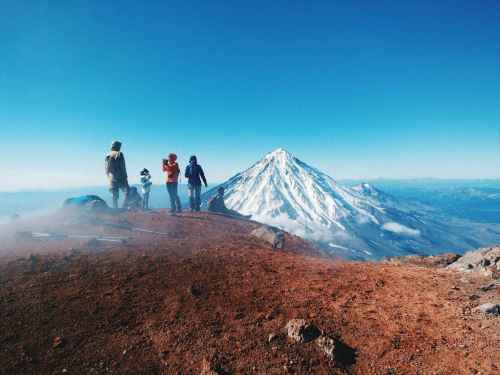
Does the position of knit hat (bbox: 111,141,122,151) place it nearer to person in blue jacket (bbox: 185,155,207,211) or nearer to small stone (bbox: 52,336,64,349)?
person in blue jacket (bbox: 185,155,207,211)

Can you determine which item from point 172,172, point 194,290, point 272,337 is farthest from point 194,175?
point 272,337

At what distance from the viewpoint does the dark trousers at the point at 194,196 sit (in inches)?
700

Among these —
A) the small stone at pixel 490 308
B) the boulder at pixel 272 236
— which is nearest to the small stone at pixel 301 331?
the small stone at pixel 490 308

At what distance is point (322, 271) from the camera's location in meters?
8.30

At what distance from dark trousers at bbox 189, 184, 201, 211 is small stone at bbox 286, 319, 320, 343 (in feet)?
44.5

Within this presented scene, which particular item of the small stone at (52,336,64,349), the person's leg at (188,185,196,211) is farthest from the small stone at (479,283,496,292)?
the person's leg at (188,185,196,211)

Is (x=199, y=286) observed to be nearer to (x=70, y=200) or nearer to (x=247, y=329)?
(x=247, y=329)

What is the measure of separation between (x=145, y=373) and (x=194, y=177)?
45.2 ft

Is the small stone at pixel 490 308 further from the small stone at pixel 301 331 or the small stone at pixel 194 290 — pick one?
the small stone at pixel 194 290

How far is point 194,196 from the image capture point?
1866cm

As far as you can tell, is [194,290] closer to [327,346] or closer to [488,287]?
[327,346]

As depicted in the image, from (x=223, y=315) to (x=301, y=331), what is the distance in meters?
1.58

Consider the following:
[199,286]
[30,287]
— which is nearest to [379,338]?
[199,286]

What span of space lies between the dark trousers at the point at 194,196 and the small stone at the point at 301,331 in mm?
13559
